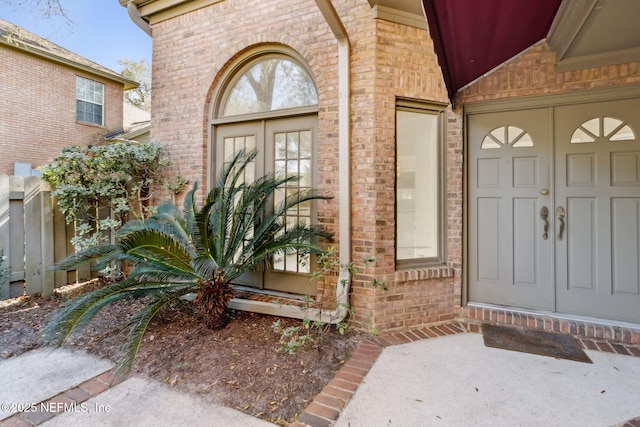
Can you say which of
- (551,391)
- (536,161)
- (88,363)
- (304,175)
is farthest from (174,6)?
(551,391)

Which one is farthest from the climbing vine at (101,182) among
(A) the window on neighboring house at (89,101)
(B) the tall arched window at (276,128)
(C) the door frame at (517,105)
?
(A) the window on neighboring house at (89,101)

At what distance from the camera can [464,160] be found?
347 cm

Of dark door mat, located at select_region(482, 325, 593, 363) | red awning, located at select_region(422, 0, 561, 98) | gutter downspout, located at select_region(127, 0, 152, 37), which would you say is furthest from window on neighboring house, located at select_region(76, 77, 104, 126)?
dark door mat, located at select_region(482, 325, 593, 363)

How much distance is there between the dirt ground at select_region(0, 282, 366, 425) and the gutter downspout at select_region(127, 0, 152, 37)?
392cm

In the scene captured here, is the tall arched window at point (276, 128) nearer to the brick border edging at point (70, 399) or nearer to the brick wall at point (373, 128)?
the brick wall at point (373, 128)

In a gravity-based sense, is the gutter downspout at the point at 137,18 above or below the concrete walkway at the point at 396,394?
above

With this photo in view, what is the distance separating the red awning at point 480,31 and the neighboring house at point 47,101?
35.3 feet

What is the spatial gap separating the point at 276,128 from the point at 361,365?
8.87 feet

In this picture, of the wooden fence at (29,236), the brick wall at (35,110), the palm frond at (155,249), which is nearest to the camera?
the palm frond at (155,249)

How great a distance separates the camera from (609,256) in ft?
10.0

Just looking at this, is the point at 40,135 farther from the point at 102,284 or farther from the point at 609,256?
the point at 609,256

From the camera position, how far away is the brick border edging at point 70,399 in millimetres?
1920

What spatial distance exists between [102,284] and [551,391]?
514 cm

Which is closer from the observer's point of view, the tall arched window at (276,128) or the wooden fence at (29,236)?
the tall arched window at (276,128)
